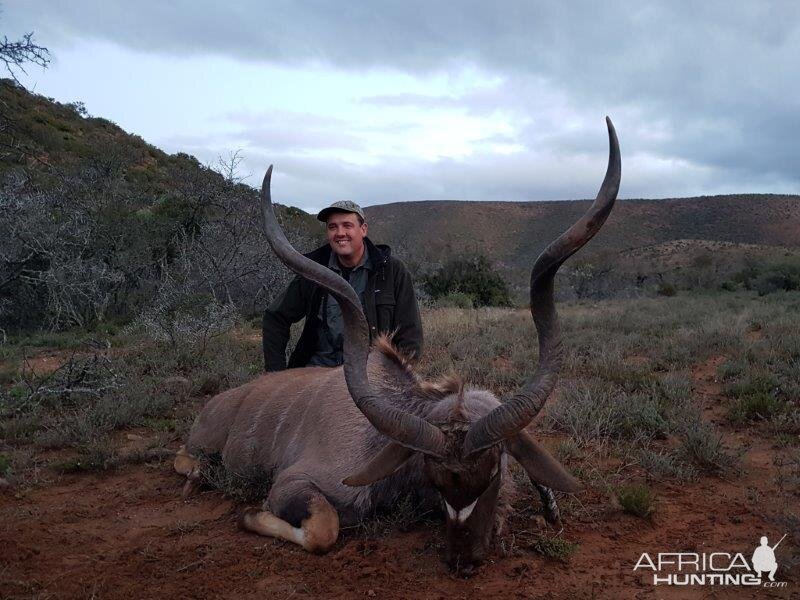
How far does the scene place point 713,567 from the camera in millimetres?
3242

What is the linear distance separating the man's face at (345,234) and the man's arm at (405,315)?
0.43 metres

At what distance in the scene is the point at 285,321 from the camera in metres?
5.58

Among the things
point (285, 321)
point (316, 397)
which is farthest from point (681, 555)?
point (285, 321)

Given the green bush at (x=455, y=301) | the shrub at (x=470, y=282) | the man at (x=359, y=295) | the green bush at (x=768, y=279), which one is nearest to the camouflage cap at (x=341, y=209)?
the man at (x=359, y=295)

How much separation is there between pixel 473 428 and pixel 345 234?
8.49 ft

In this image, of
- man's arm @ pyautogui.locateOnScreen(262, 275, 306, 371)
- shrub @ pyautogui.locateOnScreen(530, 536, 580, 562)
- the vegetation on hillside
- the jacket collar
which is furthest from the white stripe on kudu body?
the vegetation on hillside

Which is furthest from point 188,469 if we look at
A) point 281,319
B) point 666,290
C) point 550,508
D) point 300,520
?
point 666,290

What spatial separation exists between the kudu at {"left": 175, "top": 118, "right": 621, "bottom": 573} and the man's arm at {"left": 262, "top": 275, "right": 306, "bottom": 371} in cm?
85

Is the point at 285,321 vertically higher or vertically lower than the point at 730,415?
higher

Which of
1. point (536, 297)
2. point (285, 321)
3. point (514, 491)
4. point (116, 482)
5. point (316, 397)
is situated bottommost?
point (116, 482)

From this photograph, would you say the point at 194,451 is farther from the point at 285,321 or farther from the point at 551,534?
the point at 551,534

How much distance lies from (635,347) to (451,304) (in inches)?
283

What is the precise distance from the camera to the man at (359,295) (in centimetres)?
534

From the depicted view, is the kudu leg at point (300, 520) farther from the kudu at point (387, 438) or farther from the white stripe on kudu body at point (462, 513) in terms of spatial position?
the white stripe on kudu body at point (462, 513)
